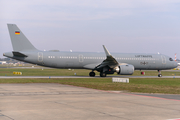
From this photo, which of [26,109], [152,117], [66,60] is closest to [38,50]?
[66,60]

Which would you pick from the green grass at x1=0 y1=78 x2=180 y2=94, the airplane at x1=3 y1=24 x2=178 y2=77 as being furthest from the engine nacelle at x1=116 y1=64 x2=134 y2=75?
the green grass at x1=0 y1=78 x2=180 y2=94

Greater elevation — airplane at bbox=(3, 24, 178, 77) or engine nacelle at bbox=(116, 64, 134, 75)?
airplane at bbox=(3, 24, 178, 77)

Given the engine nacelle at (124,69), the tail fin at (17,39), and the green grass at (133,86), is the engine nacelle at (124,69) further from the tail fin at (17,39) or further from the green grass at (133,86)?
the tail fin at (17,39)

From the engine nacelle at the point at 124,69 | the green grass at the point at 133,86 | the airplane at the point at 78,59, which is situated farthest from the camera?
the airplane at the point at 78,59

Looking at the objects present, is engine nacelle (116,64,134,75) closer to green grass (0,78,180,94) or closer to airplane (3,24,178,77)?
airplane (3,24,178,77)

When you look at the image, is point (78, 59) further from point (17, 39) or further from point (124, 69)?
point (17, 39)

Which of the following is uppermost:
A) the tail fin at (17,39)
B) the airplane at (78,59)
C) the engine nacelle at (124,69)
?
the tail fin at (17,39)

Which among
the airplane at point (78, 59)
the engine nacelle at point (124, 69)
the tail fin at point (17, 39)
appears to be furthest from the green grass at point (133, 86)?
the tail fin at point (17, 39)

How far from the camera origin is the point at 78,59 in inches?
1549

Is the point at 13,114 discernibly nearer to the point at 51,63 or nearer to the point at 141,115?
the point at 141,115

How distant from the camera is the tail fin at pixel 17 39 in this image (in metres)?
37.3

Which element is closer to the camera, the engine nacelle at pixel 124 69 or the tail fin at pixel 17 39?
the engine nacelle at pixel 124 69

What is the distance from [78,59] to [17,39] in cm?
996

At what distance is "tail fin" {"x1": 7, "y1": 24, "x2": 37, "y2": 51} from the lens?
122 ft
